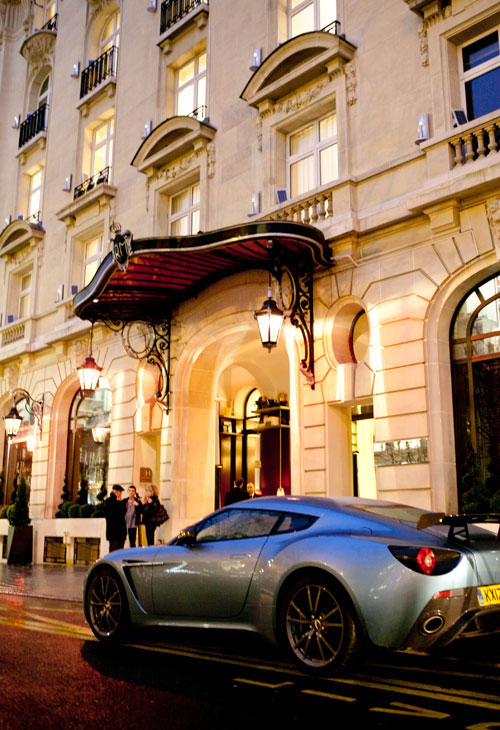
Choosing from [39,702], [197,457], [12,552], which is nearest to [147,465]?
[197,457]

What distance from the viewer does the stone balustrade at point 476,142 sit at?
10.7m

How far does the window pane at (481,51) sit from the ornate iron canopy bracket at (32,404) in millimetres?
14762

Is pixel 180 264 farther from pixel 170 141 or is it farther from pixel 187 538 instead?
pixel 187 538

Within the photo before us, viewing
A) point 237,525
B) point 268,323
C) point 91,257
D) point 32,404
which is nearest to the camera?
point 237,525

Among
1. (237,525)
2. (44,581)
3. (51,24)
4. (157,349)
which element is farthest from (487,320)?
(51,24)

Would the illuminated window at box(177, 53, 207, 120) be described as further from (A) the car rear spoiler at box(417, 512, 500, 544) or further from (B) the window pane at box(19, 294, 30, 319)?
(A) the car rear spoiler at box(417, 512, 500, 544)

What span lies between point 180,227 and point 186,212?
419 millimetres

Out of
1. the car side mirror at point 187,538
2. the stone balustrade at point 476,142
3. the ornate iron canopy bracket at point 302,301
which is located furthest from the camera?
the ornate iron canopy bracket at point 302,301

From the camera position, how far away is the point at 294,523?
19.1ft

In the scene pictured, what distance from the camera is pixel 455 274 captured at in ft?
36.4

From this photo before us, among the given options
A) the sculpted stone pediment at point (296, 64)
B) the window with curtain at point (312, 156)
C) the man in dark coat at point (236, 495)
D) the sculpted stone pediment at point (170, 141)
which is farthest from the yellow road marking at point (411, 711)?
the sculpted stone pediment at point (170, 141)

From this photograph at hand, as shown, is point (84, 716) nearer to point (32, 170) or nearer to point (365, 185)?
point (365, 185)

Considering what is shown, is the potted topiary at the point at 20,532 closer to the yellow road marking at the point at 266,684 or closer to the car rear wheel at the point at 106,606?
the car rear wheel at the point at 106,606

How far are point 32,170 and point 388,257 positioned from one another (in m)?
16.9
